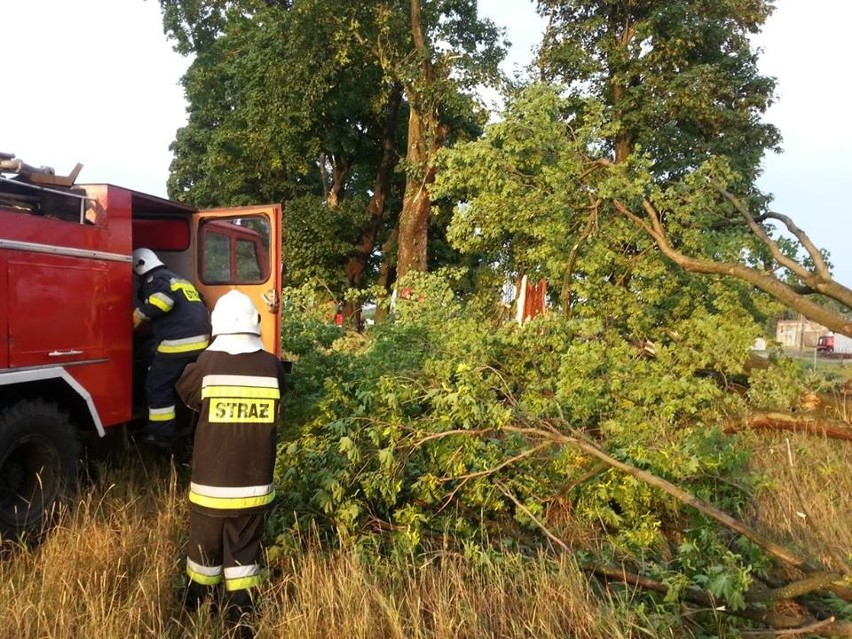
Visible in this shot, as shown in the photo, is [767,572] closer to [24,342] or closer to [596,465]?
[596,465]

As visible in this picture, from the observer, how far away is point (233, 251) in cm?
632

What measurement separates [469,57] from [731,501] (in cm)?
1184

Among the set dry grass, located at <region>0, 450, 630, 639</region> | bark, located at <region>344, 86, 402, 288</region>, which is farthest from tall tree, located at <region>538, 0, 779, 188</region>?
dry grass, located at <region>0, 450, 630, 639</region>

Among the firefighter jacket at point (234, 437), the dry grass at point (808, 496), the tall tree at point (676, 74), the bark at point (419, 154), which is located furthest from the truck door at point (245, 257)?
the tall tree at point (676, 74)

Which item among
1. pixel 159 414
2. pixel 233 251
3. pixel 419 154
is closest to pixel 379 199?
pixel 419 154

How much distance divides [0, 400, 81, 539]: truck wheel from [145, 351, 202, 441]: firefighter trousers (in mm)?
628

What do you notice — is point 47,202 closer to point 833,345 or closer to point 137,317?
point 137,317

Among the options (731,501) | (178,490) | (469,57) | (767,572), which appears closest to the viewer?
(767,572)

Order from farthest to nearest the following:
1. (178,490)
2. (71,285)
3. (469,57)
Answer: (469,57) < (178,490) < (71,285)

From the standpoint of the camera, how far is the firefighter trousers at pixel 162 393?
16.4 ft

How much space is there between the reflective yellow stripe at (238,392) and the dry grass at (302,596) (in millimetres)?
942

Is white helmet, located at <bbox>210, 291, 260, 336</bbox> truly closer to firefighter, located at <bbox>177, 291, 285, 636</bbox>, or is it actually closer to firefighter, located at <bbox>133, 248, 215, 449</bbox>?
firefighter, located at <bbox>177, 291, 285, 636</bbox>

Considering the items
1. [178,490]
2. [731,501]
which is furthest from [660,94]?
[178,490]

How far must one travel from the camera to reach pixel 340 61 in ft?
49.3
